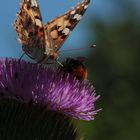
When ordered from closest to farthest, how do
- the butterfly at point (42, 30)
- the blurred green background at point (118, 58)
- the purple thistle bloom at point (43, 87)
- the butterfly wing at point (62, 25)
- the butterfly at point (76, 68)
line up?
the purple thistle bloom at point (43, 87) → the butterfly at point (76, 68) → the butterfly at point (42, 30) → the butterfly wing at point (62, 25) → the blurred green background at point (118, 58)

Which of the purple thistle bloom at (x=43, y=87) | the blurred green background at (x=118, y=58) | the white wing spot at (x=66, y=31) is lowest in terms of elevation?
the blurred green background at (x=118, y=58)

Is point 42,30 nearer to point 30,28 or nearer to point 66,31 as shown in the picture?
point 30,28

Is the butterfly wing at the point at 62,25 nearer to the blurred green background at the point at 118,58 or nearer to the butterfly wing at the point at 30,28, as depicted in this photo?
the butterfly wing at the point at 30,28

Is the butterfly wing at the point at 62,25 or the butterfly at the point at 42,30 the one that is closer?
the butterfly at the point at 42,30

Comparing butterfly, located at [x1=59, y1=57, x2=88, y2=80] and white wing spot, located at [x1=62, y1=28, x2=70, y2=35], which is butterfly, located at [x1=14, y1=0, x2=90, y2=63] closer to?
white wing spot, located at [x1=62, y1=28, x2=70, y2=35]

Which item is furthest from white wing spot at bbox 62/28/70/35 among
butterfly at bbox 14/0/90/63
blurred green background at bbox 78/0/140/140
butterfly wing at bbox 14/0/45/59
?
blurred green background at bbox 78/0/140/140

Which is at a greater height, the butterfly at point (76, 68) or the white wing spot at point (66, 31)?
the white wing spot at point (66, 31)

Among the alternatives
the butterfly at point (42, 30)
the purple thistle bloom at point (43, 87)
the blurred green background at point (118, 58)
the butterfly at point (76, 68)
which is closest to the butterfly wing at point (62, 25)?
the butterfly at point (42, 30)
